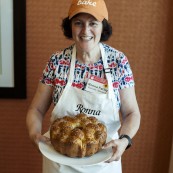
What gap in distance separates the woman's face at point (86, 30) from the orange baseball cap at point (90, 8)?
0.02m

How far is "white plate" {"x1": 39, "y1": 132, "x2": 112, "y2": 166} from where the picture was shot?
91cm

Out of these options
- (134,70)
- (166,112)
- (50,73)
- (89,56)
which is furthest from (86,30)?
(166,112)

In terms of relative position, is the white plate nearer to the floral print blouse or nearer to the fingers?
the fingers

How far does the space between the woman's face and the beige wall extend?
0.55m

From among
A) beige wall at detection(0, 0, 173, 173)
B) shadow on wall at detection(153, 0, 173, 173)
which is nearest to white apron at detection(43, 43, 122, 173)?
beige wall at detection(0, 0, 173, 173)

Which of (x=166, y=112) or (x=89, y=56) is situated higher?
(x=89, y=56)

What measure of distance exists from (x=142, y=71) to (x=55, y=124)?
2.63 ft

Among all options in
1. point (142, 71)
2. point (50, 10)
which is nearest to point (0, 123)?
point (50, 10)

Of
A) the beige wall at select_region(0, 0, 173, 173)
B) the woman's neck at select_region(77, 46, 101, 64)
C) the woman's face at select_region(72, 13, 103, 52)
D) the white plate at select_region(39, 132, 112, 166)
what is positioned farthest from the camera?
the beige wall at select_region(0, 0, 173, 173)

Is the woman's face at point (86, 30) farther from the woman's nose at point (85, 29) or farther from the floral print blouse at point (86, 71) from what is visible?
the floral print blouse at point (86, 71)

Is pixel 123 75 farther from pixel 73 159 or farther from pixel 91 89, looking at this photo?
pixel 73 159

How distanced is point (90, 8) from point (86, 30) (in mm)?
79

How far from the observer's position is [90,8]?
0.99 metres

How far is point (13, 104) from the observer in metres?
1.69
